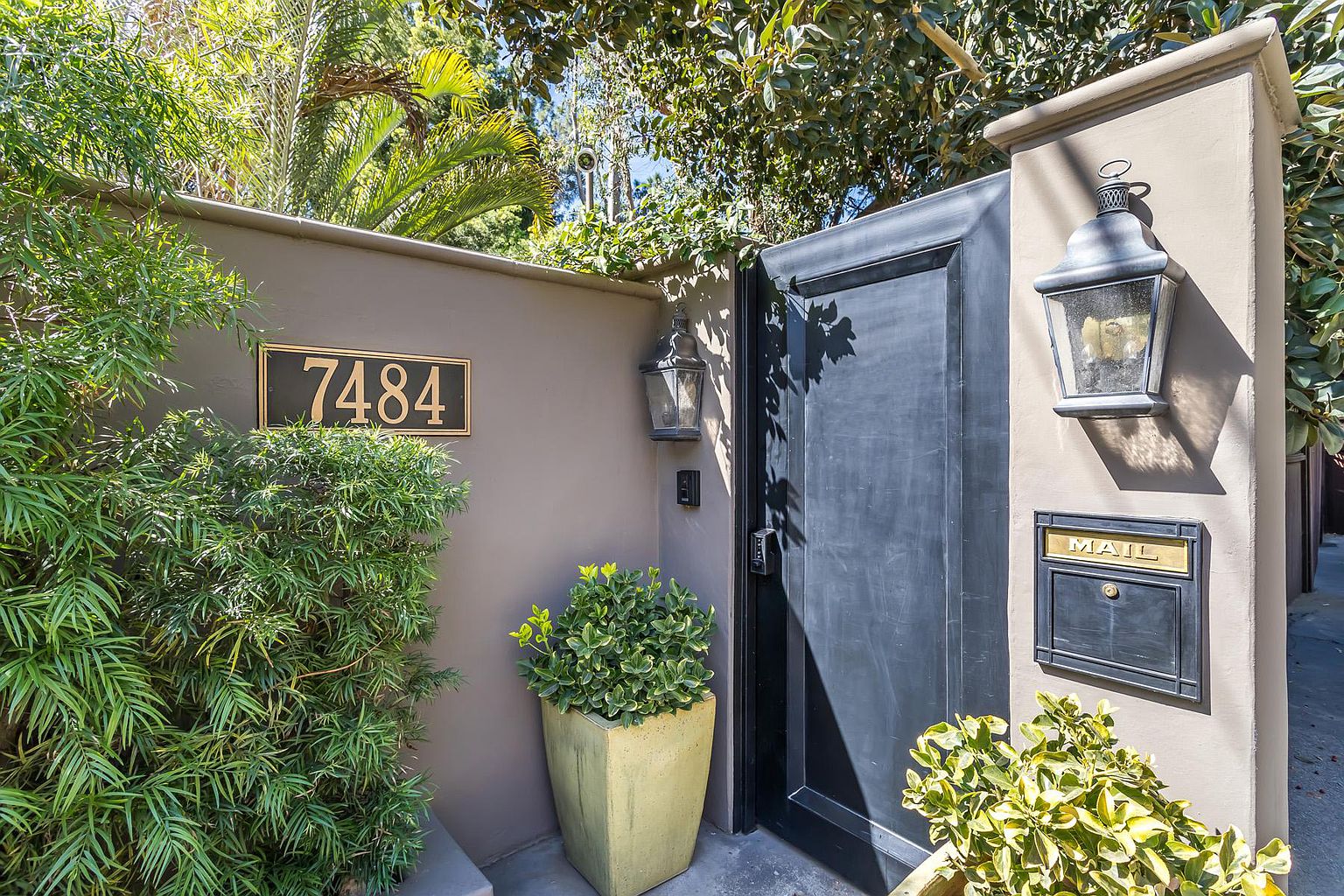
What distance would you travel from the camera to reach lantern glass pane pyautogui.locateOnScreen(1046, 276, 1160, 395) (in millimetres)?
1232

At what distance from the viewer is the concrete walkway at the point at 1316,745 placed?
6.57 ft

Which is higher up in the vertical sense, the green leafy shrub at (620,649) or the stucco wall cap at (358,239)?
the stucco wall cap at (358,239)

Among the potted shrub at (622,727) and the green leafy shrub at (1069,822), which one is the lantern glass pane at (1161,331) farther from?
the potted shrub at (622,727)

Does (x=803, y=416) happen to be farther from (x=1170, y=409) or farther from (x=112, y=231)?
(x=112, y=231)

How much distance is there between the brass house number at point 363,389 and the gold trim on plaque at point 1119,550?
6.01ft

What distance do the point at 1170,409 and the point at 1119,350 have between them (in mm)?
167

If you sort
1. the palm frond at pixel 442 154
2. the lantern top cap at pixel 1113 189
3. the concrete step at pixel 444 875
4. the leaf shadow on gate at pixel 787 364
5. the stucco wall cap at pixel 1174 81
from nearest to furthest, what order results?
1. the stucco wall cap at pixel 1174 81
2. the lantern top cap at pixel 1113 189
3. the concrete step at pixel 444 875
4. the leaf shadow on gate at pixel 787 364
5. the palm frond at pixel 442 154

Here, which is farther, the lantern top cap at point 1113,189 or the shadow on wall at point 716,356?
the shadow on wall at point 716,356

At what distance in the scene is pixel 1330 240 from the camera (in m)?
1.68

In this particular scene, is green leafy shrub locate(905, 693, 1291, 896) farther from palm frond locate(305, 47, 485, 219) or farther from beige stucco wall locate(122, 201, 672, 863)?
palm frond locate(305, 47, 485, 219)

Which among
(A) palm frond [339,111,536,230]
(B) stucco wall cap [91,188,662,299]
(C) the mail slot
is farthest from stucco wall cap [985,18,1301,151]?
(A) palm frond [339,111,536,230]

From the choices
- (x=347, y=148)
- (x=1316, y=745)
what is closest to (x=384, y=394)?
(x=347, y=148)

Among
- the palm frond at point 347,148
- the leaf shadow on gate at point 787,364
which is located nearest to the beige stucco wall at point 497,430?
the leaf shadow on gate at point 787,364

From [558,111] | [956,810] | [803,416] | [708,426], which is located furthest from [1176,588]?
[558,111]
